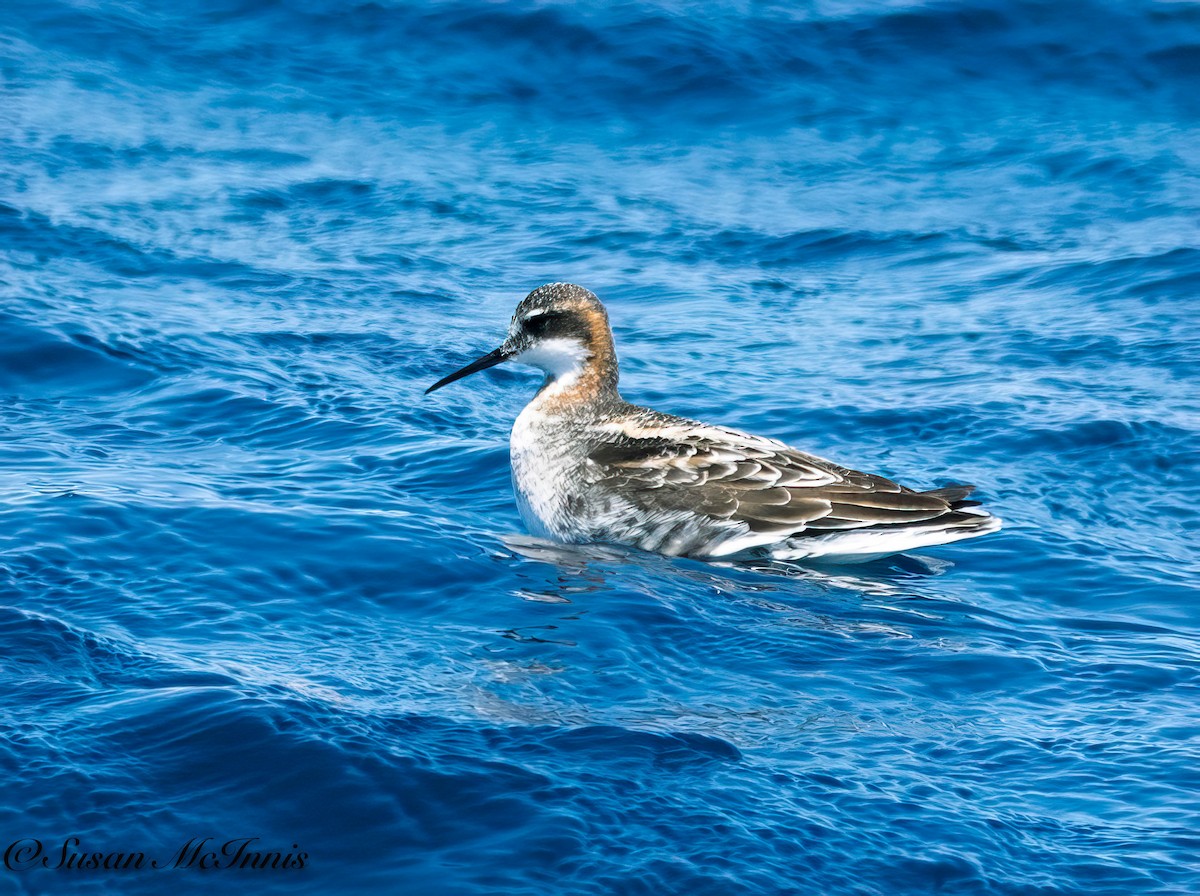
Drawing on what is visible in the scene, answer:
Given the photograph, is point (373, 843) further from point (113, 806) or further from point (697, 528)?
point (697, 528)

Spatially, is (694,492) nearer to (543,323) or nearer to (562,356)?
(562,356)

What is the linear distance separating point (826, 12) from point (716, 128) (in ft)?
9.24

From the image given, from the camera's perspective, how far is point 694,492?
987cm

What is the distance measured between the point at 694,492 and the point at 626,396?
9.78ft

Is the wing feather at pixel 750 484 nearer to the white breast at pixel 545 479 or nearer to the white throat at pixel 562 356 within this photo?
the white breast at pixel 545 479

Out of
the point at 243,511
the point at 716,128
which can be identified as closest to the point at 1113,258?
the point at 716,128

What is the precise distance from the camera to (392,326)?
45.1 ft

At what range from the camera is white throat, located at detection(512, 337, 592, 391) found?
10938mm

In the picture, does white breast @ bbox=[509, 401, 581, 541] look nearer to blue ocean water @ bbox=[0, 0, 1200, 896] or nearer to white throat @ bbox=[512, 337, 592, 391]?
blue ocean water @ bbox=[0, 0, 1200, 896]

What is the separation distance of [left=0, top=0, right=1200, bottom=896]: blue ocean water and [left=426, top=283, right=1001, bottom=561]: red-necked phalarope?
0.23m

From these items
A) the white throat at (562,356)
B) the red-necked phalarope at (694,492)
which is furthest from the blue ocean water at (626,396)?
the white throat at (562,356)
